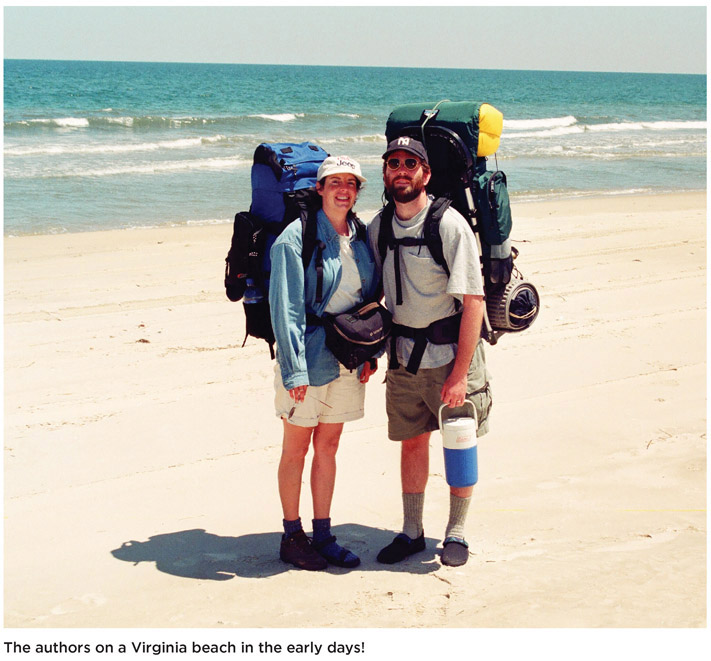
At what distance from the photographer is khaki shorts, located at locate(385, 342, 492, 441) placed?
11.9ft

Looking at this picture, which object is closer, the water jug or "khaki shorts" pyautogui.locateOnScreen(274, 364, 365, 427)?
"khaki shorts" pyautogui.locateOnScreen(274, 364, 365, 427)

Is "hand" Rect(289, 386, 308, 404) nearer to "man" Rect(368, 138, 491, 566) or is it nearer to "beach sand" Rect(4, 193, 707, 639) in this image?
"man" Rect(368, 138, 491, 566)

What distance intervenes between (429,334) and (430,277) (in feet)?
0.81

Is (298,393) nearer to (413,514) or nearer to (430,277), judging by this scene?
(430,277)

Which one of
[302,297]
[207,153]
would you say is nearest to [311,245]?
[302,297]

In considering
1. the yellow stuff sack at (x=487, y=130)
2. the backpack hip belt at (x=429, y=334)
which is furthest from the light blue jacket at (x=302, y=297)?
the yellow stuff sack at (x=487, y=130)

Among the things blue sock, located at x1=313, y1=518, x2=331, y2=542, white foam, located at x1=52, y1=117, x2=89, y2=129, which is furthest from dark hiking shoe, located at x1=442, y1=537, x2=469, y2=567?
white foam, located at x1=52, y1=117, x2=89, y2=129

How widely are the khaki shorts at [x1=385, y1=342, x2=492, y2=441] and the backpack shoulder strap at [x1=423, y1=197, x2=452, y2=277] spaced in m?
0.47

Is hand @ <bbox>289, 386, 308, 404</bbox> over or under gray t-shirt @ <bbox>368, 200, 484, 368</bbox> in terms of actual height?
under

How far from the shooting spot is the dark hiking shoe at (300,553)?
370cm

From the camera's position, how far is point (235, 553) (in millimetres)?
3861

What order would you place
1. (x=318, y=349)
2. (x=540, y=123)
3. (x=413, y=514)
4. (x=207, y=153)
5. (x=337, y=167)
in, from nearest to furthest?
(x=337, y=167), (x=318, y=349), (x=413, y=514), (x=207, y=153), (x=540, y=123)

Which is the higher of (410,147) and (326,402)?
(410,147)

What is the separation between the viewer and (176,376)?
599 centimetres
